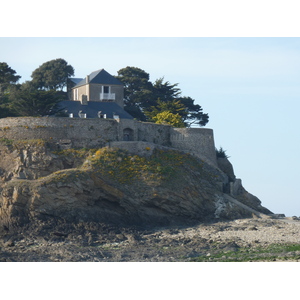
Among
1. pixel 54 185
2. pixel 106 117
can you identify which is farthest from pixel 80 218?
pixel 106 117

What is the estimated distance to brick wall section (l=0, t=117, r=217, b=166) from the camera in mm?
53397

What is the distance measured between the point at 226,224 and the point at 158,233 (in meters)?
4.75

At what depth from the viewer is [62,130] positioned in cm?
5381

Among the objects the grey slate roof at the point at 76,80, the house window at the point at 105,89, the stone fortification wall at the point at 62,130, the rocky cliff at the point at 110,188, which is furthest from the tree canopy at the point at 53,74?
the rocky cliff at the point at 110,188

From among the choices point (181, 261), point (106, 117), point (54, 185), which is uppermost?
point (106, 117)

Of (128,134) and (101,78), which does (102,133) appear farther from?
(101,78)

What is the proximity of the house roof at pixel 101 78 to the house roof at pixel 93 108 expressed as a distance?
335cm

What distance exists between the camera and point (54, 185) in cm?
4906

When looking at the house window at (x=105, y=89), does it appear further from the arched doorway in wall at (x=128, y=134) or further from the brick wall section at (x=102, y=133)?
the arched doorway in wall at (x=128, y=134)

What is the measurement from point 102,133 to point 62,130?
8.47ft

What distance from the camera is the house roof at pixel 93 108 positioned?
58.6m

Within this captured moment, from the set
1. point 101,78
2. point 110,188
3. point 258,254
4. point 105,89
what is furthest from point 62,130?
point 258,254

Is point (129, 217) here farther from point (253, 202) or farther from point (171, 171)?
point (253, 202)

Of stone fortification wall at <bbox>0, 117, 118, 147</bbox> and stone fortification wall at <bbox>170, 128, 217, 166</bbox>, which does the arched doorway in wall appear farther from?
stone fortification wall at <bbox>170, 128, 217, 166</bbox>
